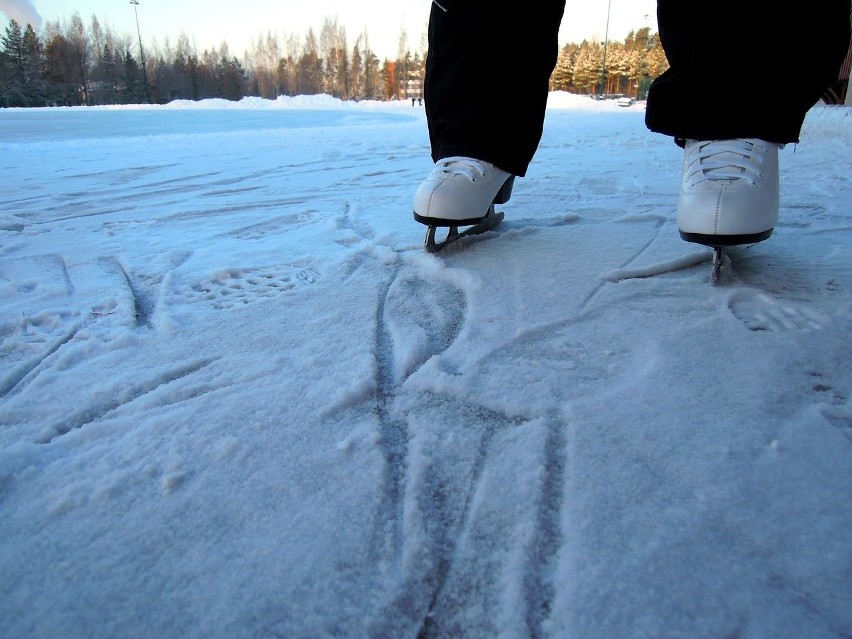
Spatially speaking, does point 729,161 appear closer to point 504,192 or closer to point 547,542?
point 504,192

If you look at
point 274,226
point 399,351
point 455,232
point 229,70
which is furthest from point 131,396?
point 229,70

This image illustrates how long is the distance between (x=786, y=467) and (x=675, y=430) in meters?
0.10

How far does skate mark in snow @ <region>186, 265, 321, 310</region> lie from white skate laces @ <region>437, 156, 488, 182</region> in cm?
44

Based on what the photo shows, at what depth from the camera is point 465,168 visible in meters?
1.30

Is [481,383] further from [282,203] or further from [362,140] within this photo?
[362,140]

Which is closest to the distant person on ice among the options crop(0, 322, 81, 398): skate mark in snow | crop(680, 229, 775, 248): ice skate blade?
crop(680, 229, 775, 248): ice skate blade

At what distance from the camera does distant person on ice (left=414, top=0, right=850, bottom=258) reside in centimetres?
97

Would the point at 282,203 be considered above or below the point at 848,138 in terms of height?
below

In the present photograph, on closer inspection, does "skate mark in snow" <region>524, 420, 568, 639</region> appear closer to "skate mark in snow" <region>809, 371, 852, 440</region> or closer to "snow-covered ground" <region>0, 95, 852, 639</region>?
"snow-covered ground" <region>0, 95, 852, 639</region>

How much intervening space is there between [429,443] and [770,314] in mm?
635

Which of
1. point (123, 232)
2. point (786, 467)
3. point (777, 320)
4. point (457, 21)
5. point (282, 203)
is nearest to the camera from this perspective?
point (786, 467)

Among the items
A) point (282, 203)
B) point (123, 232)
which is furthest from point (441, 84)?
point (123, 232)

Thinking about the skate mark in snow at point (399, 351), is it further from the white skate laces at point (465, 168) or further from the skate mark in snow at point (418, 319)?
the white skate laces at point (465, 168)

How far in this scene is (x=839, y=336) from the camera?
30.0 inches
